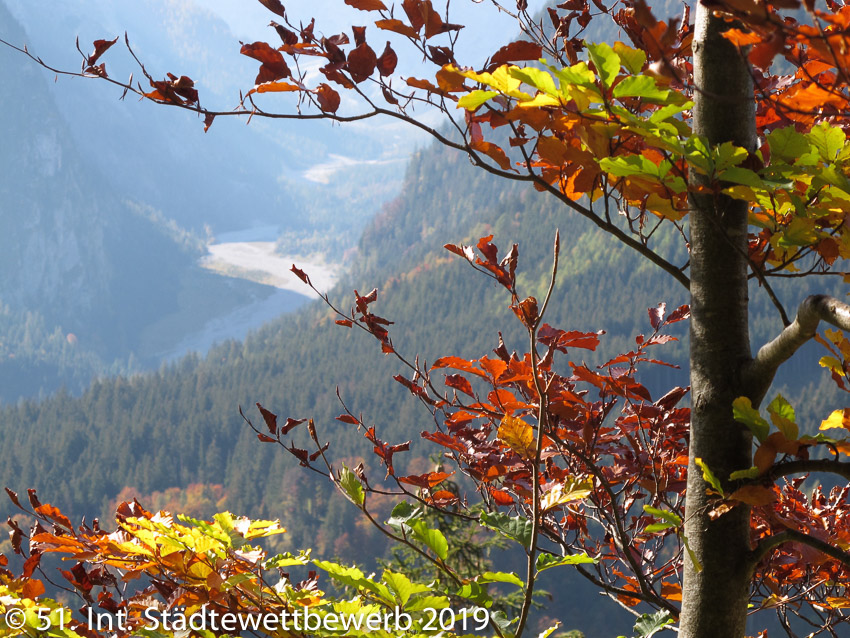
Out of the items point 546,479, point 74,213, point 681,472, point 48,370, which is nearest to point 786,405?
point 546,479

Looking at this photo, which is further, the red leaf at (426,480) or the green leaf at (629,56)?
the red leaf at (426,480)

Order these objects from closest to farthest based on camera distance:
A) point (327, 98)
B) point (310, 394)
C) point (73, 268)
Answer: point (327, 98) → point (310, 394) → point (73, 268)

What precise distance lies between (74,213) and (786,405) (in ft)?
479

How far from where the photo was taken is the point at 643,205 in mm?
1277

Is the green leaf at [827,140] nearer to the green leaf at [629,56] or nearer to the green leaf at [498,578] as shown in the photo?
the green leaf at [629,56]

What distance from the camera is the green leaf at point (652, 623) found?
1.41 metres

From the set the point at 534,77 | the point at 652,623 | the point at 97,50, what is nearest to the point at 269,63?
the point at 97,50

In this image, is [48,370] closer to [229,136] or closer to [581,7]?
[229,136]

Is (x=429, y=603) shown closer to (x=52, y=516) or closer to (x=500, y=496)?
(x=500, y=496)

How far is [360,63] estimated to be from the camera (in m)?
1.21

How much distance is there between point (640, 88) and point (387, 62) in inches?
23.2

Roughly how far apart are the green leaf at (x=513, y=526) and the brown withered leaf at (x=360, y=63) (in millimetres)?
774

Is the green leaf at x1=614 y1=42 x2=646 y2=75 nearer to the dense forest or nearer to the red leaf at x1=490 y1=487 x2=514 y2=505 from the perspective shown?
the red leaf at x1=490 y1=487 x2=514 y2=505

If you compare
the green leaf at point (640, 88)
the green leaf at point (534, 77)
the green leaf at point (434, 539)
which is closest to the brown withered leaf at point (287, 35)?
the green leaf at point (534, 77)
